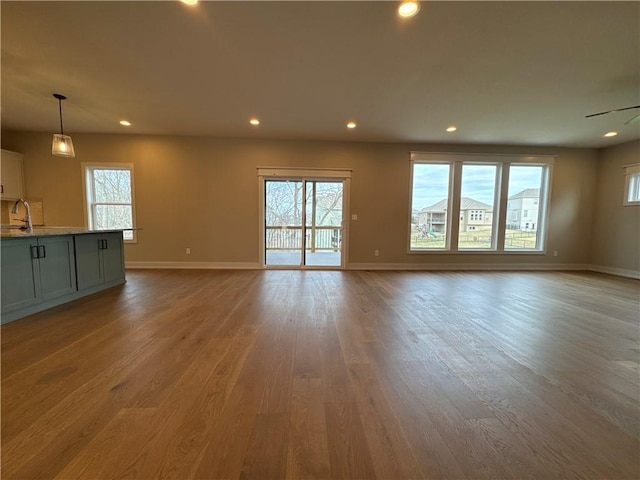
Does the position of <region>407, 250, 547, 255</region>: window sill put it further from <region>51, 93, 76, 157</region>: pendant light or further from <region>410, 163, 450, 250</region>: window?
<region>51, 93, 76, 157</region>: pendant light

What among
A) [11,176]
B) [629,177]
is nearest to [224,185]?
[11,176]

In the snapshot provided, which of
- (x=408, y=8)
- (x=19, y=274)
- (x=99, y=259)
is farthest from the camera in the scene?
(x=99, y=259)

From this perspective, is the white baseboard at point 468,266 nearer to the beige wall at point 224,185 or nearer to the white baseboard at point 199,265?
the beige wall at point 224,185

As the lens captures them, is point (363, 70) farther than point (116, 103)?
No

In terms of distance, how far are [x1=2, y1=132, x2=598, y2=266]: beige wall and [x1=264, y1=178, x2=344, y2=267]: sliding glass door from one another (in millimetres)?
314

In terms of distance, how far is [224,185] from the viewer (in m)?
5.49

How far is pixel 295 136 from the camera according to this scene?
207 inches

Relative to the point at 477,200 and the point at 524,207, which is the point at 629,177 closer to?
the point at 524,207

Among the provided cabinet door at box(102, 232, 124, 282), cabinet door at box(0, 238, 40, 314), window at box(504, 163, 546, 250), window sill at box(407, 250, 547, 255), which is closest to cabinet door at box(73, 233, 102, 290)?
cabinet door at box(102, 232, 124, 282)

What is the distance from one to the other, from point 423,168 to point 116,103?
228 inches

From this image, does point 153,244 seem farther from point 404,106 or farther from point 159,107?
point 404,106

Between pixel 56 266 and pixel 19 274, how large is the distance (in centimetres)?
41

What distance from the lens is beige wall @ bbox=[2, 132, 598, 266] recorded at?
527 cm

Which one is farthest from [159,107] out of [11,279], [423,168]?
[423,168]
